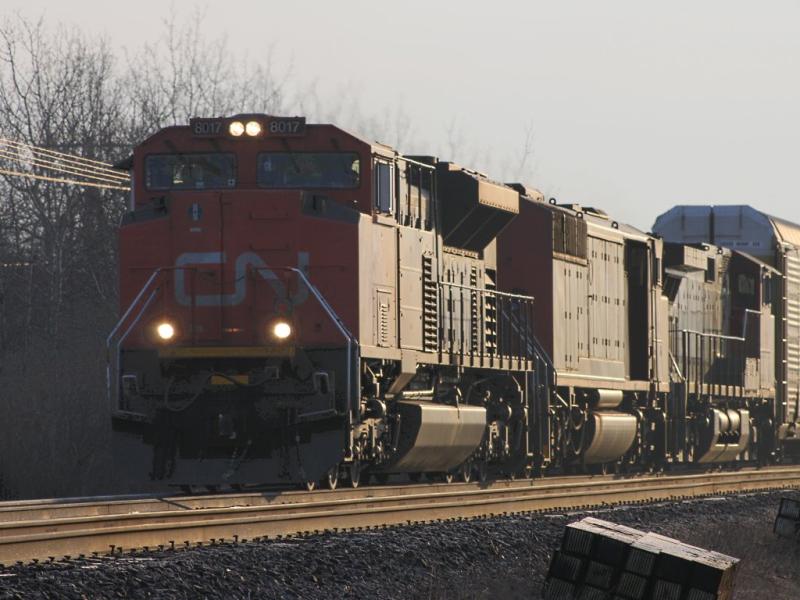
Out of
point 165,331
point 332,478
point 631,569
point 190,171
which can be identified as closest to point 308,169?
point 190,171

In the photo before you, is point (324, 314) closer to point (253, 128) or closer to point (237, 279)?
point (237, 279)

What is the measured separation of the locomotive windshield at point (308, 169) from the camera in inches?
625

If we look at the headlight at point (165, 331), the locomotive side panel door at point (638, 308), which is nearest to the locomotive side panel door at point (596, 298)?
the locomotive side panel door at point (638, 308)

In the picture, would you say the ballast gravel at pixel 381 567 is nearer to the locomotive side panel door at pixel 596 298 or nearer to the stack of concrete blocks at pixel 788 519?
the stack of concrete blocks at pixel 788 519

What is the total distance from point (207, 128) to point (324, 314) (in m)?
2.30

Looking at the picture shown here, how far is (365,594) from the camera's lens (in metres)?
9.71

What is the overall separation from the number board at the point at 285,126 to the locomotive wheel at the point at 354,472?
11.7ft

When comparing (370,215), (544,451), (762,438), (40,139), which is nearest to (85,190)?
(40,139)

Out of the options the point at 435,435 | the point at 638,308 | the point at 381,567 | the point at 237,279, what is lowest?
the point at 381,567

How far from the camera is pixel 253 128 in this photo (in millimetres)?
15719

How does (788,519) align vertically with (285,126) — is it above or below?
below

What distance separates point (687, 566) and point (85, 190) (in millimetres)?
31156

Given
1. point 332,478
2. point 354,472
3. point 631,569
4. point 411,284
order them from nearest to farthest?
point 631,569
point 332,478
point 354,472
point 411,284

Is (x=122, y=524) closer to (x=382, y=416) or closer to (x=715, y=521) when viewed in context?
(x=382, y=416)
